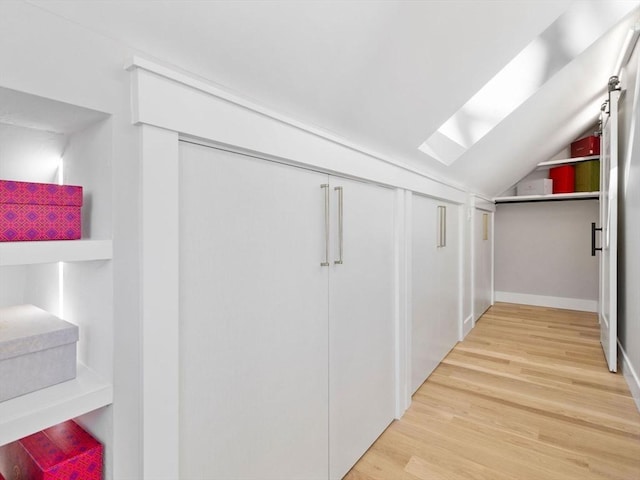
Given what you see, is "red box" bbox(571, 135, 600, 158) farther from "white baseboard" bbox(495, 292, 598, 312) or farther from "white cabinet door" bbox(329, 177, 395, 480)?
"white cabinet door" bbox(329, 177, 395, 480)

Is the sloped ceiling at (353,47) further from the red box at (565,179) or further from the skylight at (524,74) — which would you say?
the red box at (565,179)

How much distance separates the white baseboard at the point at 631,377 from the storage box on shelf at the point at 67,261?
282cm

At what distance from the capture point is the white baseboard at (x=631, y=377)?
2111 mm

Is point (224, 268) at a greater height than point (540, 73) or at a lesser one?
lesser

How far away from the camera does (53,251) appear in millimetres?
696

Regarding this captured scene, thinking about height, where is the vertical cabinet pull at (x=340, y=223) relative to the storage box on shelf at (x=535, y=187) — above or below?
below

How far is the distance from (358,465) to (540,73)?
249 centimetres

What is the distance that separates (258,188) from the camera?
1070 mm

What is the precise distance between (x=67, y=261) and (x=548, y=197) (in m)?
5.05

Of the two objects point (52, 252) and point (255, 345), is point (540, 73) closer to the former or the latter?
point (255, 345)

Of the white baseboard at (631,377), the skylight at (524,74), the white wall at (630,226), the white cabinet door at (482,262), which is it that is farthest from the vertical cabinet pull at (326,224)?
the white cabinet door at (482,262)

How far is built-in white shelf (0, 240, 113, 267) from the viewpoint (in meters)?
0.64

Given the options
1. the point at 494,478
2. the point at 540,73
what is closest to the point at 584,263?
the point at 540,73

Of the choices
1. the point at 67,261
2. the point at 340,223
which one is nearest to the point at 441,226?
the point at 340,223
